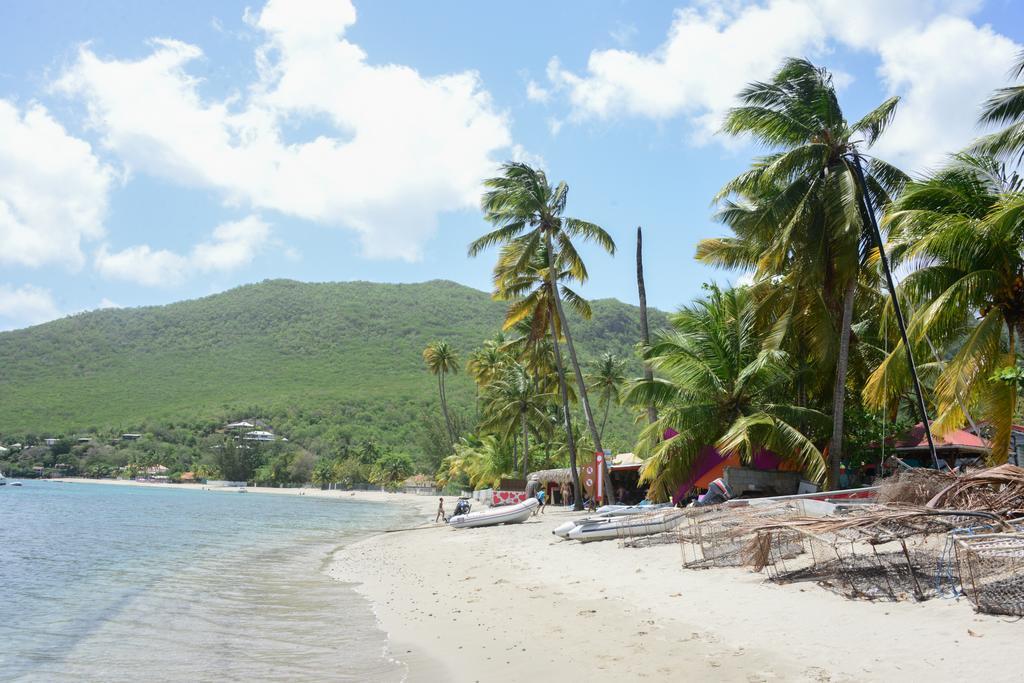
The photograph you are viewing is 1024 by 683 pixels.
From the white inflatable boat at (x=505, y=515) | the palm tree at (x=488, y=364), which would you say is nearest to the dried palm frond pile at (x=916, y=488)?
the white inflatable boat at (x=505, y=515)

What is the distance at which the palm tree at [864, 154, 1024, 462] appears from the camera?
12109mm

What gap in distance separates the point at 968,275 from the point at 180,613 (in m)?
13.9

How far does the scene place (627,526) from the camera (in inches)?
581

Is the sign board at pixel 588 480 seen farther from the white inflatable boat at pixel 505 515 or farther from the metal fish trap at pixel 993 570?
the metal fish trap at pixel 993 570

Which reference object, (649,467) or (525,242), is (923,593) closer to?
(649,467)

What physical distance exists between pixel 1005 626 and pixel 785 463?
13884 millimetres

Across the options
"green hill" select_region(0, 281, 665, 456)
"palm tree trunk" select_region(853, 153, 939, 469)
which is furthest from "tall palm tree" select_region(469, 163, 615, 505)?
"green hill" select_region(0, 281, 665, 456)

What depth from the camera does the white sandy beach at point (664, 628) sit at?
6152mm

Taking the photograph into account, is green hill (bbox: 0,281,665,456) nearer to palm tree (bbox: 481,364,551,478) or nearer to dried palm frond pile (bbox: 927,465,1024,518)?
palm tree (bbox: 481,364,551,478)

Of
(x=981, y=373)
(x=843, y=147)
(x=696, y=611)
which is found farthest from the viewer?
(x=843, y=147)

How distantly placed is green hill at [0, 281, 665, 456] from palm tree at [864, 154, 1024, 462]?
64.3 meters

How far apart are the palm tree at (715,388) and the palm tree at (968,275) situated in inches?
183

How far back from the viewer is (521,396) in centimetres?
3866

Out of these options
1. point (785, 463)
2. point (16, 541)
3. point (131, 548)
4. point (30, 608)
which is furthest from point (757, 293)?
point (16, 541)
